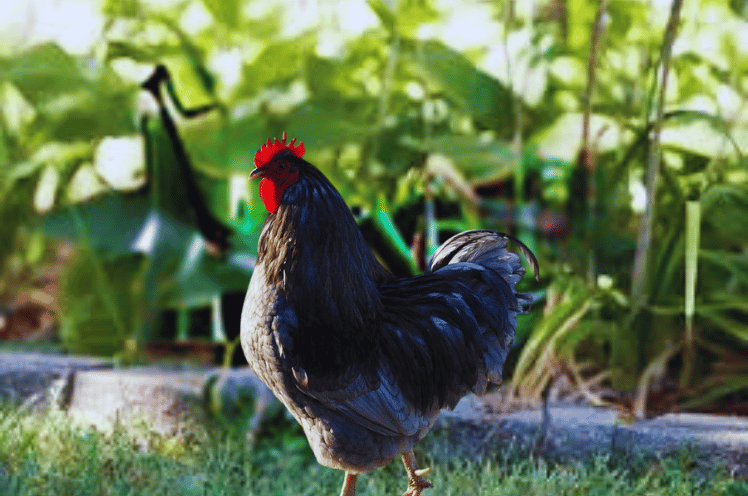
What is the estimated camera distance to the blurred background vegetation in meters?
2.61

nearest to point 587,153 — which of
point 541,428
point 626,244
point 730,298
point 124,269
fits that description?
point 626,244

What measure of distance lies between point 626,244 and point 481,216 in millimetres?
522

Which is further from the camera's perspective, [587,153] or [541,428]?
[587,153]

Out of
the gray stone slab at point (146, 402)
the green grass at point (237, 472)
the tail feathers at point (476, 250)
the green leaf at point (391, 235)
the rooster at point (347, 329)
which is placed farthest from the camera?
the green leaf at point (391, 235)

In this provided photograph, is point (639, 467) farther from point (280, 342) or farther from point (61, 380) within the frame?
point (61, 380)

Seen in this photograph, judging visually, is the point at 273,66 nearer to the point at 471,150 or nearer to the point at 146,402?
the point at 471,150

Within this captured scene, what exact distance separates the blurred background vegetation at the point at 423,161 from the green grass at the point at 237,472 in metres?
0.35

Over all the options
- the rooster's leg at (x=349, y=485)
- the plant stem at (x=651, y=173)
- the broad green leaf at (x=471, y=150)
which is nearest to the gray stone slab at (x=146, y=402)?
the rooster's leg at (x=349, y=485)

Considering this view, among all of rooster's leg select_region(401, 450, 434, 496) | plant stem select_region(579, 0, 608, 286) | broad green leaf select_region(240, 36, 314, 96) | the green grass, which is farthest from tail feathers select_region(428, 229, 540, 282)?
broad green leaf select_region(240, 36, 314, 96)

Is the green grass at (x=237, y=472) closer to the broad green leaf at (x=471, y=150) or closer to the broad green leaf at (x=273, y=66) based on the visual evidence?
the broad green leaf at (x=471, y=150)

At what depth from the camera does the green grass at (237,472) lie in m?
2.06

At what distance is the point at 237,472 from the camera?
224 centimetres

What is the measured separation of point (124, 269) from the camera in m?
3.15

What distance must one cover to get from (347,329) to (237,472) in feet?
2.93
